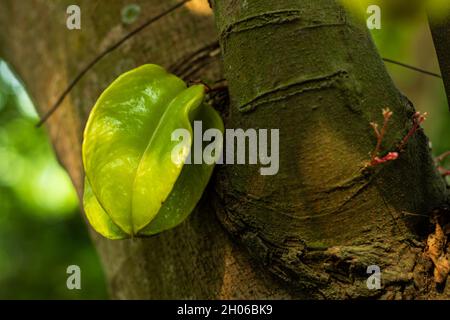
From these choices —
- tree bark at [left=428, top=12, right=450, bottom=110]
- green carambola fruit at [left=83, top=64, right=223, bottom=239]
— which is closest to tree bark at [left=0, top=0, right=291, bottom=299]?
green carambola fruit at [left=83, top=64, right=223, bottom=239]

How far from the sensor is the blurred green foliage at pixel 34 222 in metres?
4.24

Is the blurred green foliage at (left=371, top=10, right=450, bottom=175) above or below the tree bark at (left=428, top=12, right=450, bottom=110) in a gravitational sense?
above

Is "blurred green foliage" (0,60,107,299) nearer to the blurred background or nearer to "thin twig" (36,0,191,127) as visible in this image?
the blurred background

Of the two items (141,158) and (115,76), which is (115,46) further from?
(141,158)

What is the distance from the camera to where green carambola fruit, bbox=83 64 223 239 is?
1.29m

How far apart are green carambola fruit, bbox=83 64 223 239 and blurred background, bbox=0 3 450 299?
2.56m

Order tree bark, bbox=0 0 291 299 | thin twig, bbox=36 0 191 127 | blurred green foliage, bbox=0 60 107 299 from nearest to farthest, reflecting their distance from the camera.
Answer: tree bark, bbox=0 0 291 299 → thin twig, bbox=36 0 191 127 → blurred green foliage, bbox=0 60 107 299

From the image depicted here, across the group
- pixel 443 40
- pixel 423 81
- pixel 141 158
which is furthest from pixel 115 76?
pixel 423 81

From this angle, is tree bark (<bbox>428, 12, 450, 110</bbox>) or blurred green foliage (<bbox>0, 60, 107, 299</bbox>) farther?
Answer: blurred green foliage (<bbox>0, 60, 107, 299</bbox>)

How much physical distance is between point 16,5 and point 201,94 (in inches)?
54.8

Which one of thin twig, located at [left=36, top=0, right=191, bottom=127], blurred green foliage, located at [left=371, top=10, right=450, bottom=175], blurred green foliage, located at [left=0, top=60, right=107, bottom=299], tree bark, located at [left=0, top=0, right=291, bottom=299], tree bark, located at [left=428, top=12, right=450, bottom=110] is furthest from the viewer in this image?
blurred green foliage, located at [left=0, top=60, right=107, bottom=299]
